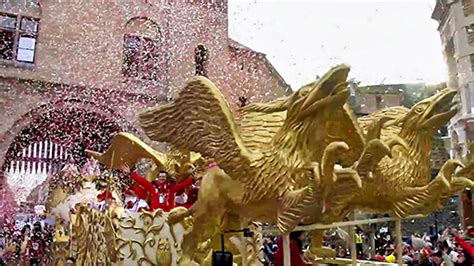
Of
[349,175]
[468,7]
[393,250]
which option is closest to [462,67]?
[468,7]

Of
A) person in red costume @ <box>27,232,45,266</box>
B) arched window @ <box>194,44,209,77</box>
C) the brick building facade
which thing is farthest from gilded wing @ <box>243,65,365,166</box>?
arched window @ <box>194,44,209,77</box>

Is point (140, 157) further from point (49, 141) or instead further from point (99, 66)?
point (49, 141)

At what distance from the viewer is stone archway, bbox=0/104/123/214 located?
349 inches

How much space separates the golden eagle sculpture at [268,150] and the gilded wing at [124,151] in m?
0.99

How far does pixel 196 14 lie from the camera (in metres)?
10.0

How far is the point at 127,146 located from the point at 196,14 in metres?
7.00

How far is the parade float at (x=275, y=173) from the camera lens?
2.13 m

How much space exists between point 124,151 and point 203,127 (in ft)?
4.36

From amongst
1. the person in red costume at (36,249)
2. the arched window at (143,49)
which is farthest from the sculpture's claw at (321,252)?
the arched window at (143,49)

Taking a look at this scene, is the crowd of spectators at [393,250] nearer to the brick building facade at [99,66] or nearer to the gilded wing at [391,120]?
the gilded wing at [391,120]

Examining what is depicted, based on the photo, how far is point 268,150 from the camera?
2.24 metres

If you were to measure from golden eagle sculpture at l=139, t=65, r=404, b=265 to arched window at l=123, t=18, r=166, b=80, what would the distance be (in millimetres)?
7353

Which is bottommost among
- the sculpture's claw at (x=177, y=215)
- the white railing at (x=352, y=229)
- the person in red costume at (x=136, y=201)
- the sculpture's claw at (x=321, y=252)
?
the sculpture's claw at (x=321, y=252)

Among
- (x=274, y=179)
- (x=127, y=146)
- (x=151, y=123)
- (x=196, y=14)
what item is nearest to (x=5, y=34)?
(x=196, y=14)
